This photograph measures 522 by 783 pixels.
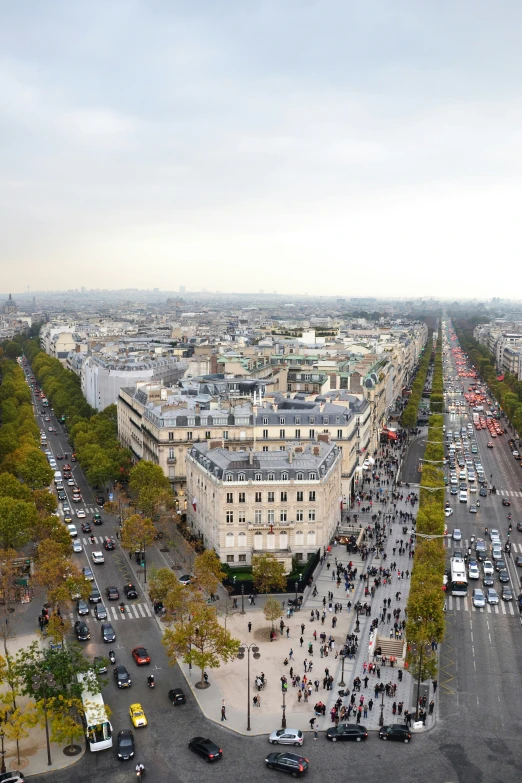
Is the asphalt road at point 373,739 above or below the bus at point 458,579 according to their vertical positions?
below

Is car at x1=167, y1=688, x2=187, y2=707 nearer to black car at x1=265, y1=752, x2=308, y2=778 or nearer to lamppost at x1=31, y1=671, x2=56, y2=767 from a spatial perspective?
lamppost at x1=31, y1=671, x2=56, y2=767

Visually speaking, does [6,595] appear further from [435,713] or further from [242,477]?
[435,713]

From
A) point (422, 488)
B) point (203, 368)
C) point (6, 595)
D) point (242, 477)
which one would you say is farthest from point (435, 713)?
point (203, 368)

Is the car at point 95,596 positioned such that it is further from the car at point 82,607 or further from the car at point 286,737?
the car at point 286,737

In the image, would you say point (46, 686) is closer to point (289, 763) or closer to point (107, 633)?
point (107, 633)

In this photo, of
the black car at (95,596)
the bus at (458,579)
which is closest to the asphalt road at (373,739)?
the black car at (95,596)

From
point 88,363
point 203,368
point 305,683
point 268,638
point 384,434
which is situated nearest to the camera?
point 305,683

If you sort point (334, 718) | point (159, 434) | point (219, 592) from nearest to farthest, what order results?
point (334, 718)
point (219, 592)
point (159, 434)

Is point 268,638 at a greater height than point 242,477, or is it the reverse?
point 242,477
